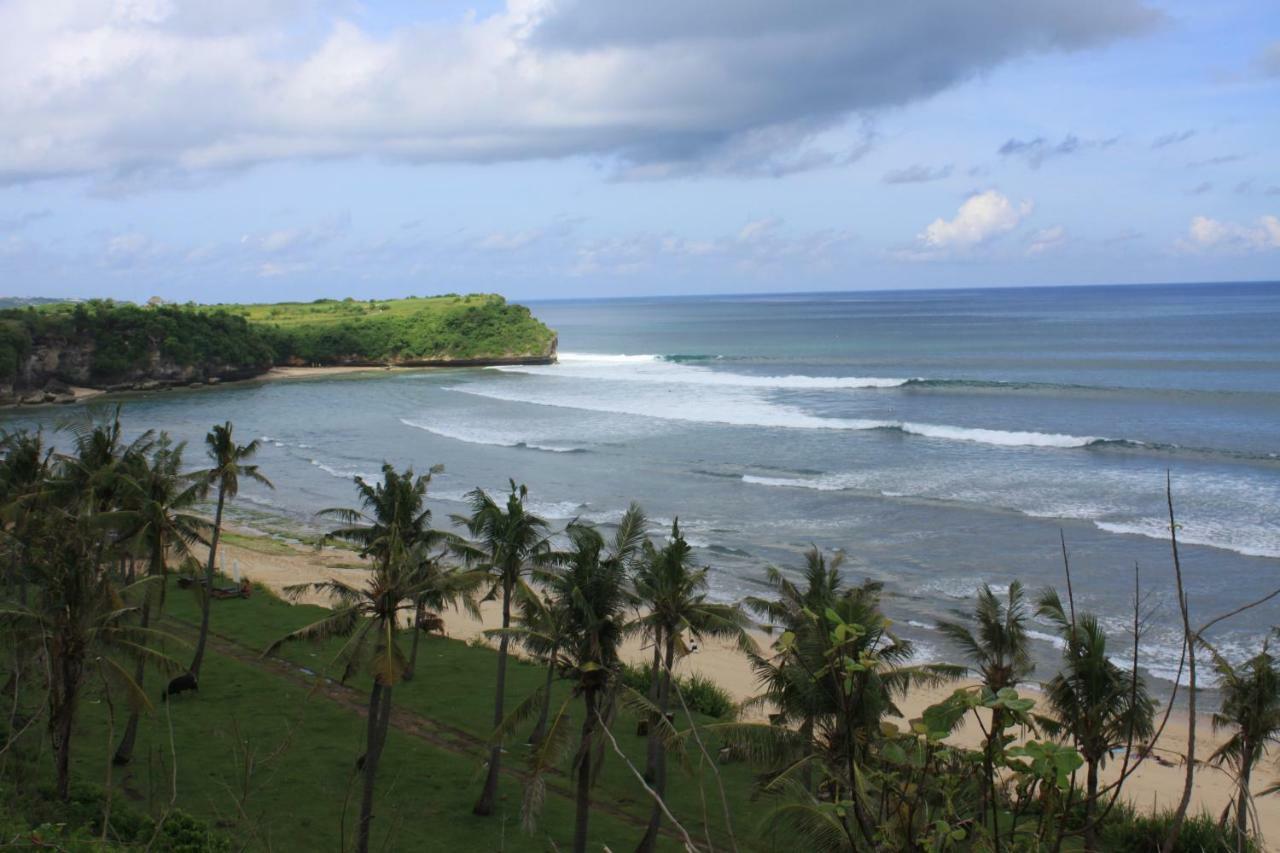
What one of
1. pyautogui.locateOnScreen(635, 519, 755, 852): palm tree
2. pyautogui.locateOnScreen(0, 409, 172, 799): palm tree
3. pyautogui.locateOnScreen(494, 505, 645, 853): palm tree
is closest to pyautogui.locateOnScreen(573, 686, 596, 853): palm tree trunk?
pyautogui.locateOnScreen(494, 505, 645, 853): palm tree

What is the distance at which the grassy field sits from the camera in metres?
19.2

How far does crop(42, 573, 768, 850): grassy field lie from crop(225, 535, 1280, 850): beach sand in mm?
2799

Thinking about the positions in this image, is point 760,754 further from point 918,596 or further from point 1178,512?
point 1178,512

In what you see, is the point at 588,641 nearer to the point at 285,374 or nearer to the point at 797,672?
the point at 797,672

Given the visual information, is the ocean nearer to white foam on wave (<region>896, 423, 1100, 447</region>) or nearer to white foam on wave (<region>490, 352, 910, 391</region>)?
white foam on wave (<region>896, 423, 1100, 447</region>)

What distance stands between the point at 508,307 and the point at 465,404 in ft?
168

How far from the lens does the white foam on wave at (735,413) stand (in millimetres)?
58969

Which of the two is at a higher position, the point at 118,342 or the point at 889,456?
the point at 118,342

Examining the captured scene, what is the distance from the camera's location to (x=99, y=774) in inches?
810

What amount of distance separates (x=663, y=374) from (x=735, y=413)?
3346 centimetres

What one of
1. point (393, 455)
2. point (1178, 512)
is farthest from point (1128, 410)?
point (393, 455)

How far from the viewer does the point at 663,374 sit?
106375 millimetres

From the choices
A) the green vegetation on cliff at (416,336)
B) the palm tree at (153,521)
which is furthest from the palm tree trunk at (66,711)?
the green vegetation on cliff at (416,336)

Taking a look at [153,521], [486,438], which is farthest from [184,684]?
[486,438]
